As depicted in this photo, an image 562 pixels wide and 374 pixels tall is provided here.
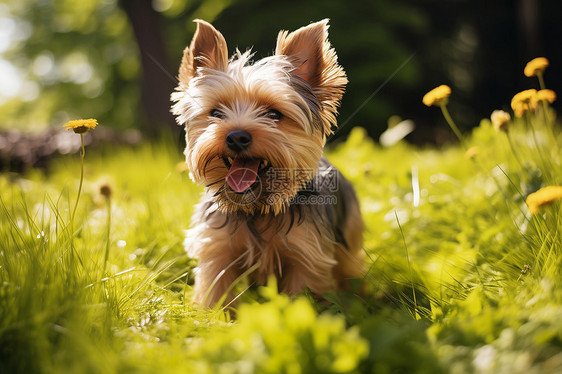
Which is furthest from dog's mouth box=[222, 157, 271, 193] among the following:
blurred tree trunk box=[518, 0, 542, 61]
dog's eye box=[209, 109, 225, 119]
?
blurred tree trunk box=[518, 0, 542, 61]

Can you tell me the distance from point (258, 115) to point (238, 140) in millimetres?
333

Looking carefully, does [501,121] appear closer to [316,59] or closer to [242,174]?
[316,59]

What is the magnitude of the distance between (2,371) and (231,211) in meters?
1.66

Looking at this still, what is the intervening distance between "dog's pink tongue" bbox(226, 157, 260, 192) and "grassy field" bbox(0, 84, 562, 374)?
2.21ft

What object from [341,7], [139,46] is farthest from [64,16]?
[341,7]

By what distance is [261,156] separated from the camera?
9.36 feet

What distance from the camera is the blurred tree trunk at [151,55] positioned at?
1188cm

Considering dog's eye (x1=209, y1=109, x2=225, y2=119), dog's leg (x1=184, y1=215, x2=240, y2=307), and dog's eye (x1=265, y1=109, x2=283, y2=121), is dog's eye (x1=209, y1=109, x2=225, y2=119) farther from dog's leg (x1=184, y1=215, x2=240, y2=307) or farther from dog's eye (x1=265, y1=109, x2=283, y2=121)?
dog's leg (x1=184, y1=215, x2=240, y2=307)

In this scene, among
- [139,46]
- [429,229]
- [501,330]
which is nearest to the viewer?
[501,330]

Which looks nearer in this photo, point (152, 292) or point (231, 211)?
point (152, 292)

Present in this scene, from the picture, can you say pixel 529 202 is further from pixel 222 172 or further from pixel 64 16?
pixel 64 16

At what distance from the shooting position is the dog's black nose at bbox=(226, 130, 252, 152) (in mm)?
2744

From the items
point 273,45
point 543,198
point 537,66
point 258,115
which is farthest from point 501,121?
point 273,45

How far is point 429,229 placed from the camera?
13.3 feet
